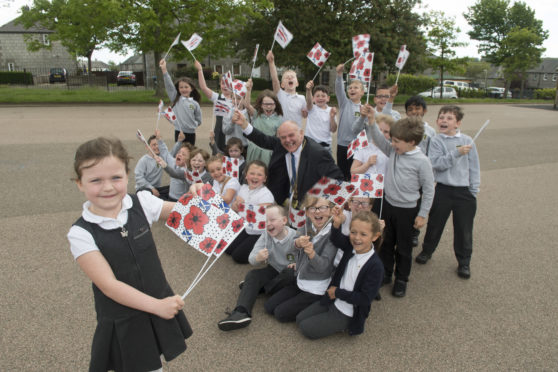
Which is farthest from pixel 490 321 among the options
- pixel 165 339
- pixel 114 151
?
pixel 114 151

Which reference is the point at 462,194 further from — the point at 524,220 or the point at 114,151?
the point at 114,151

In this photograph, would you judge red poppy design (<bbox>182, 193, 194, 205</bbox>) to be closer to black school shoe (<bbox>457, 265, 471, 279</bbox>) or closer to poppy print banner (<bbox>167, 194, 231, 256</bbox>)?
poppy print banner (<bbox>167, 194, 231, 256</bbox>)

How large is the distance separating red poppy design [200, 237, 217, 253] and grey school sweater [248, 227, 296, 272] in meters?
1.60

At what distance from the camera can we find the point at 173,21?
65.5 ft

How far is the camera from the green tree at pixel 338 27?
78.7 feet

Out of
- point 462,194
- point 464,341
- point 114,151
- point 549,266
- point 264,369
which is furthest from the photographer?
point 549,266

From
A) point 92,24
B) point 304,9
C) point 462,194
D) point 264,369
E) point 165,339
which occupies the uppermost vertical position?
point 304,9

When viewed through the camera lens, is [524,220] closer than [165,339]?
No

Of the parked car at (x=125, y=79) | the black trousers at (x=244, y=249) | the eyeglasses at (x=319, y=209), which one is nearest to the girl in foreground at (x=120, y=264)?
the eyeglasses at (x=319, y=209)

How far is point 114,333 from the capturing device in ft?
6.52

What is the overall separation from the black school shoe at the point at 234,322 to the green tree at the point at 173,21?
58.1ft

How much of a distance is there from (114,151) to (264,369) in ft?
6.68

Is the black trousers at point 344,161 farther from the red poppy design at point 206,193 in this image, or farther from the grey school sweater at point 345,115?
the red poppy design at point 206,193

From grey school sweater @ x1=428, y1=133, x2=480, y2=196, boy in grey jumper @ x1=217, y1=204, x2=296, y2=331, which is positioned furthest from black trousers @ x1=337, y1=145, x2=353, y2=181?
boy in grey jumper @ x1=217, y1=204, x2=296, y2=331
